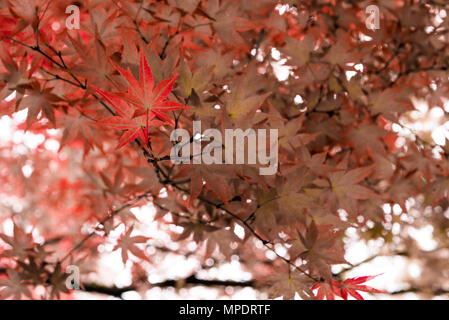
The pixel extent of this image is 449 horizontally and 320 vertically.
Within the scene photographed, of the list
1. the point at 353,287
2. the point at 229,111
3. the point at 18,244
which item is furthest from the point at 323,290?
the point at 18,244

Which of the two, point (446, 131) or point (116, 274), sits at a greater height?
point (446, 131)

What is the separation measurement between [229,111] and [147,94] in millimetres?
151

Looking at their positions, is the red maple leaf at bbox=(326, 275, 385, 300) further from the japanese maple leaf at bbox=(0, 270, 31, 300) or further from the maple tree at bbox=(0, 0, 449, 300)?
the japanese maple leaf at bbox=(0, 270, 31, 300)

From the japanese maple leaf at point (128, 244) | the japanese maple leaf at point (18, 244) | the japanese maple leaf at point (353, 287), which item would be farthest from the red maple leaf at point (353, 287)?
the japanese maple leaf at point (18, 244)

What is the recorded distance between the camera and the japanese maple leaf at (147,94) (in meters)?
0.55

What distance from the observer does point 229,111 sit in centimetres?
64

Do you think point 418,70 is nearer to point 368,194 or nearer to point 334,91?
point 334,91

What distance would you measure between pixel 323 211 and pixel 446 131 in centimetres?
55

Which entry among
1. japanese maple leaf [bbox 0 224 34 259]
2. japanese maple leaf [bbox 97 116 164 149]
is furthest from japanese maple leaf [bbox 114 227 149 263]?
japanese maple leaf [bbox 97 116 164 149]

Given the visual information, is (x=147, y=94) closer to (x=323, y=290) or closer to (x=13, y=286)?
(x=323, y=290)

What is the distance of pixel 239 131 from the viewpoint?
584 mm

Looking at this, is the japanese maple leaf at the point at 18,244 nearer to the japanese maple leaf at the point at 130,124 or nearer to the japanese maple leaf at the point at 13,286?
the japanese maple leaf at the point at 13,286

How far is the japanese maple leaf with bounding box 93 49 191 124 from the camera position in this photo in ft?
1.79
